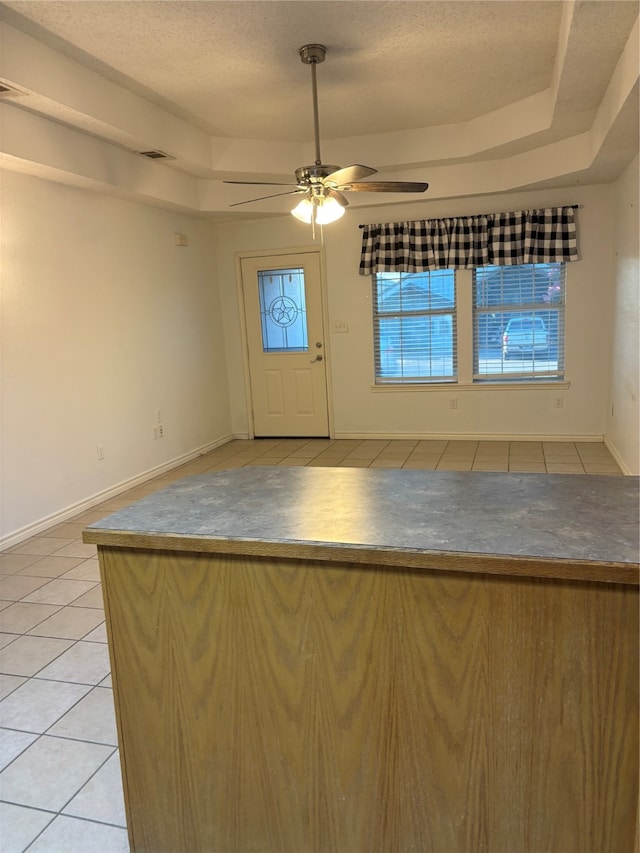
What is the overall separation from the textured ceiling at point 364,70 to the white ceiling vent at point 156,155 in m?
0.14

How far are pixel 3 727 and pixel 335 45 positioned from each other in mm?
3672

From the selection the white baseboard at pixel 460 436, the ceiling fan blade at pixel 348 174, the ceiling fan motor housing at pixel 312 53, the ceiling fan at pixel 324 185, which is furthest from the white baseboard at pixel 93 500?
the ceiling fan motor housing at pixel 312 53

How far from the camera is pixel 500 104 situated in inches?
174

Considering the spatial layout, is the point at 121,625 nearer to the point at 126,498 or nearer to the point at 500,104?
the point at 126,498

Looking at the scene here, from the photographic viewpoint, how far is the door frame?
6.07 m

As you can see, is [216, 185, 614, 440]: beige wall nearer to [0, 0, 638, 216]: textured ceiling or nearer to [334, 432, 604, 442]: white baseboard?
[334, 432, 604, 442]: white baseboard

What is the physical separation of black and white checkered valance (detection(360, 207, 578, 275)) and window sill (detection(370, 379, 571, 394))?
114 cm

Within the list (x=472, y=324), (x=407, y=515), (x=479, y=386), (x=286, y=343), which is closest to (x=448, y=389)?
(x=479, y=386)

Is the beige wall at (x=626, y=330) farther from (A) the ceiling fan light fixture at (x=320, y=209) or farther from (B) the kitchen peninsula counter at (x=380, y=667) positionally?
(B) the kitchen peninsula counter at (x=380, y=667)

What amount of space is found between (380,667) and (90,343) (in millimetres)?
3891

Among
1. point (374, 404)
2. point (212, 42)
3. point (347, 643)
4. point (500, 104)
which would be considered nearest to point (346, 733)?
point (347, 643)

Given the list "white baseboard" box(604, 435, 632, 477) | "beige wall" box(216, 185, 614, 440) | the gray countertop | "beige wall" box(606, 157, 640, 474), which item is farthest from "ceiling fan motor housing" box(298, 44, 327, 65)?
"white baseboard" box(604, 435, 632, 477)

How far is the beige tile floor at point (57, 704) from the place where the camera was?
1630 mm

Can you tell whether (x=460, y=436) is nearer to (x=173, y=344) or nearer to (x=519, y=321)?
(x=519, y=321)
